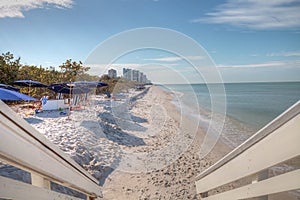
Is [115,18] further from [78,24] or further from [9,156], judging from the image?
[9,156]

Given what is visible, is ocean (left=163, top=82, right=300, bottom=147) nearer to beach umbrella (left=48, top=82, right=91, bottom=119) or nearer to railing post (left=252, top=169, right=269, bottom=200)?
railing post (left=252, top=169, right=269, bottom=200)

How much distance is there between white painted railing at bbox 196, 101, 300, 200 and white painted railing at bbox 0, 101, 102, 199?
2.29ft

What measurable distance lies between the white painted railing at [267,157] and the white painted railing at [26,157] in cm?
70

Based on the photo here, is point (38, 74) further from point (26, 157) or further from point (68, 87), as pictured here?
point (26, 157)

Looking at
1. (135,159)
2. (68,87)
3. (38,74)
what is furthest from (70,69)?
(135,159)

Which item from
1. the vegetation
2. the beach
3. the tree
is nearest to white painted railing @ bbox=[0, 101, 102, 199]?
the beach

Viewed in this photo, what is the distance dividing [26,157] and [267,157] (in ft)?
2.38

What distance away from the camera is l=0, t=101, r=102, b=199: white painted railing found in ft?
1.81

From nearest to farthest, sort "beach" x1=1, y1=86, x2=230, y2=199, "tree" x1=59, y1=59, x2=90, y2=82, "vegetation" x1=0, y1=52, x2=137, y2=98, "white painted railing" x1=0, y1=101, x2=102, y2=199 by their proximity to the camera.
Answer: "white painted railing" x1=0, y1=101, x2=102, y2=199 → "beach" x1=1, y1=86, x2=230, y2=199 → "vegetation" x1=0, y1=52, x2=137, y2=98 → "tree" x1=59, y1=59, x2=90, y2=82

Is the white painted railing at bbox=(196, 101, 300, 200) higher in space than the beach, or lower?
higher

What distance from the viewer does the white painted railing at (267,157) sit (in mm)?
585

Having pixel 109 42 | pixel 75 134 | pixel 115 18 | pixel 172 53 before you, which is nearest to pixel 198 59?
pixel 172 53

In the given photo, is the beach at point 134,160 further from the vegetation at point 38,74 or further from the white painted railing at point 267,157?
the vegetation at point 38,74

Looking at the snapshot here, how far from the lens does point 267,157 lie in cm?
70
